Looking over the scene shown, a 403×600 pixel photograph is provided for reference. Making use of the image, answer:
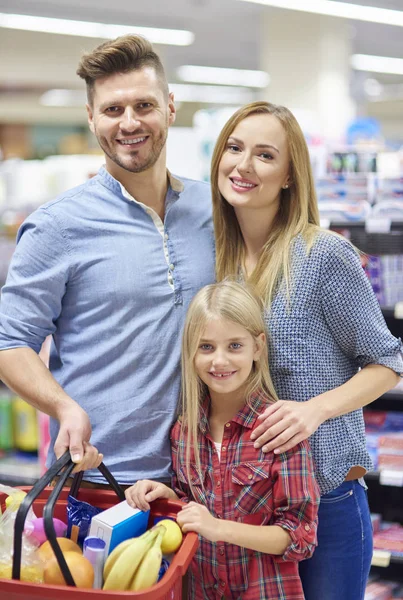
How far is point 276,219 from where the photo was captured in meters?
2.22

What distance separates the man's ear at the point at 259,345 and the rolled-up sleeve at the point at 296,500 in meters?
0.25

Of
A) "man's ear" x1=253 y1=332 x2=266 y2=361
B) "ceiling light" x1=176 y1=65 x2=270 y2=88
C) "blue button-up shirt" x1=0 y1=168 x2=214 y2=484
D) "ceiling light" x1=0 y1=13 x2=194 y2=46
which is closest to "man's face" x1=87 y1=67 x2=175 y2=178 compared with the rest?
"blue button-up shirt" x1=0 y1=168 x2=214 y2=484

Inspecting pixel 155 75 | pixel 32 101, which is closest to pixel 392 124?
pixel 32 101

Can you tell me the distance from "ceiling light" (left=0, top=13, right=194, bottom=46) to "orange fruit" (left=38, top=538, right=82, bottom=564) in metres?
8.37

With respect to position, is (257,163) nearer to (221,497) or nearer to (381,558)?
(221,497)

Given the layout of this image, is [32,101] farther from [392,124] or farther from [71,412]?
[71,412]

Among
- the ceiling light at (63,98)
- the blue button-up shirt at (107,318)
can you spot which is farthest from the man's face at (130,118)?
the ceiling light at (63,98)

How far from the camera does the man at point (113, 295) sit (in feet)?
6.61

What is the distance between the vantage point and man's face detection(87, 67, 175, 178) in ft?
6.81

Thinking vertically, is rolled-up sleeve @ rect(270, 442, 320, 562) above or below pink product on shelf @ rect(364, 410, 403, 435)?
above

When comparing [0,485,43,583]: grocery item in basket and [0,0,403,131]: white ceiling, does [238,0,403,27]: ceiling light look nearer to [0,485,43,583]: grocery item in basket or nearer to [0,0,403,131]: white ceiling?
[0,0,403,131]: white ceiling

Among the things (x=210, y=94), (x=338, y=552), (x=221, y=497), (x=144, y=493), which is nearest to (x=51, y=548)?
(x=144, y=493)

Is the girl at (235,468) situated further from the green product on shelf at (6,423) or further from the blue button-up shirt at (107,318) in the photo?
the green product on shelf at (6,423)

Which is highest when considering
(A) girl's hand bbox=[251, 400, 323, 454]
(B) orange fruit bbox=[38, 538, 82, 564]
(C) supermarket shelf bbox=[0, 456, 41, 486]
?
(A) girl's hand bbox=[251, 400, 323, 454]
